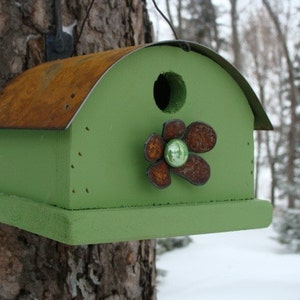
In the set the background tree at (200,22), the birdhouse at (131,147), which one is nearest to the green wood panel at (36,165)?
the birdhouse at (131,147)

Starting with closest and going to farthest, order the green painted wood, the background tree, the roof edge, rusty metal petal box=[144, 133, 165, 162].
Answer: the green painted wood → rusty metal petal box=[144, 133, 165, 162] → the roof edge → the background tree

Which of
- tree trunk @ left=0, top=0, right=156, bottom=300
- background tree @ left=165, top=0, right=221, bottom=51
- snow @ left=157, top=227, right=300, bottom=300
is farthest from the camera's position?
background tree @ left=165, top=0, right=221, bottom=51

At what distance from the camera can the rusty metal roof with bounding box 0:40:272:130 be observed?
1323mm

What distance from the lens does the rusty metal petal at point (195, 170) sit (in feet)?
4.77

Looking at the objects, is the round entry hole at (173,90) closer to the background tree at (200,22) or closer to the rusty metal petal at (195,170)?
the rusty metal petal at (195,170)

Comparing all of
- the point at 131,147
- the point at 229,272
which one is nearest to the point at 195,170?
the point at 131,147

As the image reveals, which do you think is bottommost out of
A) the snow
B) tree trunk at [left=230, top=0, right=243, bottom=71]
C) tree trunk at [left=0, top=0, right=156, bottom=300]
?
the snow

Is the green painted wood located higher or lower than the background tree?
lower

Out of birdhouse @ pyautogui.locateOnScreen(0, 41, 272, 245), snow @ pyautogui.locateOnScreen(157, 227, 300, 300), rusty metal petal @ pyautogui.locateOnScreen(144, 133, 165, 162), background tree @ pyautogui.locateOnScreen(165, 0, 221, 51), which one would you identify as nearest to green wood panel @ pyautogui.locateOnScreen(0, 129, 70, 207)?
birdhouse @ pyautogui.locateOnScreen(0, 41, 272, 245)

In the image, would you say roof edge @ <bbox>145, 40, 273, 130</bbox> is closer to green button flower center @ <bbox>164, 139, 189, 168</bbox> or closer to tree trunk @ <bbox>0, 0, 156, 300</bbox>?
green button flower center @ <bbox>164, 139, 189, 168</bbox>

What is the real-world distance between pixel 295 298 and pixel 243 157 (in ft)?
12.7

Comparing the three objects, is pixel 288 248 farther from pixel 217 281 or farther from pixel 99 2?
pixel 99 2

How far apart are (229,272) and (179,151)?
5.21 m

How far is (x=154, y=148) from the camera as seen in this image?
4.50ft
